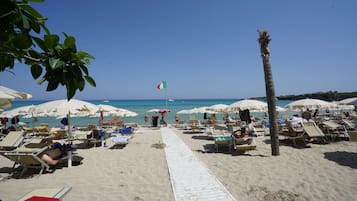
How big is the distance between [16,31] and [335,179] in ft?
19.8

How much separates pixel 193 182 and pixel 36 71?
4.06m

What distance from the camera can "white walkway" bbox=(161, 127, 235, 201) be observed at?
3.58m

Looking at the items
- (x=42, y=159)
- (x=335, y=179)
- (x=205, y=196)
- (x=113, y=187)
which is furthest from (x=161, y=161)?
(x=335, y=179)

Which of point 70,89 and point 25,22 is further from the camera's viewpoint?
point 70,89

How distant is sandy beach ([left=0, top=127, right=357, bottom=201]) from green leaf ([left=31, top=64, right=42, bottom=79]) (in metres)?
3.38

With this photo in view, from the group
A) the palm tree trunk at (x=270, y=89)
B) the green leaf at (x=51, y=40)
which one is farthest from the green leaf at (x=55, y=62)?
the palm tree trunk at (x=270, y=89)

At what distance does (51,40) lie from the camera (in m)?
0.84

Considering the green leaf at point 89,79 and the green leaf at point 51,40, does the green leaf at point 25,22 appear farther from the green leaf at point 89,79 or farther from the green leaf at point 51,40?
the green leaf at point 89,79

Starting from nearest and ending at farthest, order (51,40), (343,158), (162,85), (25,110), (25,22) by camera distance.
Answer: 1. (25,22)
2. (51,40)
3. (343,158)
4. (25,110)
5. (162,85)

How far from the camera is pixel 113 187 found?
4.11 metres

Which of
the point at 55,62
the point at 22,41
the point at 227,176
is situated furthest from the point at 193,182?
the point at 22,41

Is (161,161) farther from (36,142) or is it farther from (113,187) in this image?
(36,142)

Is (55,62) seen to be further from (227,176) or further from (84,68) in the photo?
(227,176)

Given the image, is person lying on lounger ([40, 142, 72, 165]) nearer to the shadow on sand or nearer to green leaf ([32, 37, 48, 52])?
green leaf ([32, 37, 48, 52])
